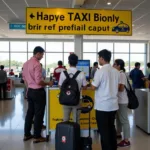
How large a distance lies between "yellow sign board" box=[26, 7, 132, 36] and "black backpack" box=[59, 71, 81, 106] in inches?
98.7

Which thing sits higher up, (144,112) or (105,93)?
(105,93)

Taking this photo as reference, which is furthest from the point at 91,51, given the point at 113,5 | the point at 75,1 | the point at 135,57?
the point at 75,1

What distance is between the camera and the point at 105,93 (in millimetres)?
3057

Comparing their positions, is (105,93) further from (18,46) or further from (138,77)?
(18,46)

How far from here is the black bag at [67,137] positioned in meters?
3.15

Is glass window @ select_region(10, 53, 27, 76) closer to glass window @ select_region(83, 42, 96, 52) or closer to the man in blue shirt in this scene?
glass window @ select_region(83, 42, 96, 52)

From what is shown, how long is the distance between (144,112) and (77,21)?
2.51m

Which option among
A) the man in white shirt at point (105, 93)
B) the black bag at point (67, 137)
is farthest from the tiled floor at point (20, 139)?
the man in white shirt at point (105, 93)

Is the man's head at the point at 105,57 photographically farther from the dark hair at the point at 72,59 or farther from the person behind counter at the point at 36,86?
the person behind counter at the point at 36,86

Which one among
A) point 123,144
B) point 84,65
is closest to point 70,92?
point 123,144

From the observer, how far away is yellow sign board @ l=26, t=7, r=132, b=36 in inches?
222

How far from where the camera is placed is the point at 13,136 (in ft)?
15.0

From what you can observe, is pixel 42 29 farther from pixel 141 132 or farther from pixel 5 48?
pixel 5 48

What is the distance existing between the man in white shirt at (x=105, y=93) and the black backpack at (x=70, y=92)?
36 cm
